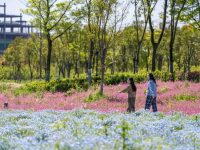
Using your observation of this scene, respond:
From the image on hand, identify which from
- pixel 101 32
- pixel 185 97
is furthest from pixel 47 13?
pixel 185 97

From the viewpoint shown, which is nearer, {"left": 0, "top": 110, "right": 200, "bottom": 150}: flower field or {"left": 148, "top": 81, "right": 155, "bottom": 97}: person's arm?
{"left": 0, "top": 110, "right": 200, "bottom": 150}: flower field

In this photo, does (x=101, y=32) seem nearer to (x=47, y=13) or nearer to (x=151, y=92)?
(x=47, y=13)

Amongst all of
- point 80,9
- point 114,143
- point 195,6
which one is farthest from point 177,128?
point 80,9

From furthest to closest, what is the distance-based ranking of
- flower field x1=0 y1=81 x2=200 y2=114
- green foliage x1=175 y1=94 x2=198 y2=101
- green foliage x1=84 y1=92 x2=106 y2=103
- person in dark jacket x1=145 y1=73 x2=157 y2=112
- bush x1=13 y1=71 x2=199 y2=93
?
bush x1=13 y1=71 x2=199 y2=93 < green foliage x1=84 y1=92 x2=106 y2=103 < green foliage x1=175 y1=94 x2=198 y2=101 < flower field x1=0 y1=81 x2=200 y2=114 < person in dark jacket x1=145 y1=73 x2=157 y2=112

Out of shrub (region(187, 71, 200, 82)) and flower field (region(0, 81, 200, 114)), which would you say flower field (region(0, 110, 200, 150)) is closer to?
flower field (region(0, 81, 200, 114))

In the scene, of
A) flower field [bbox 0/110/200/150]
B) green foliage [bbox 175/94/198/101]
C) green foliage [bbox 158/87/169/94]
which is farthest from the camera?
green foliage [bbox 158/87/169/94]

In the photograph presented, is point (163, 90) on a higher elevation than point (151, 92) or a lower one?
lower

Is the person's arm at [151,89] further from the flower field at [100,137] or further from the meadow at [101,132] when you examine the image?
the flower field at [100,137]

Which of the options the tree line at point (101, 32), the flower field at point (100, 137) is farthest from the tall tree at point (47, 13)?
the flower field at point (100, 137)

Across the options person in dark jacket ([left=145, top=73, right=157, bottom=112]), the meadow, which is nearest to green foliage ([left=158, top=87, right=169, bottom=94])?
the meadow

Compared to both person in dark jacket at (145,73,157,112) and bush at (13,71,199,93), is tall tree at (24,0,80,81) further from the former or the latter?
person in dark jacket at (145,73,157,112)

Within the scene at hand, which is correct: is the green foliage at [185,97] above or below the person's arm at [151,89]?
below

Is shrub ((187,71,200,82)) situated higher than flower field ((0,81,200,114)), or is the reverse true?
shrub ((187,71,200,82))

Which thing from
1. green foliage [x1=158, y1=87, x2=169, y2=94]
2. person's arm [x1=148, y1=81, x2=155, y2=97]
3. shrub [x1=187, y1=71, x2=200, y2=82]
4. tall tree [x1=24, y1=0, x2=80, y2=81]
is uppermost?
tall tree [x1=24, y1=0, x2=80, y2=81]
